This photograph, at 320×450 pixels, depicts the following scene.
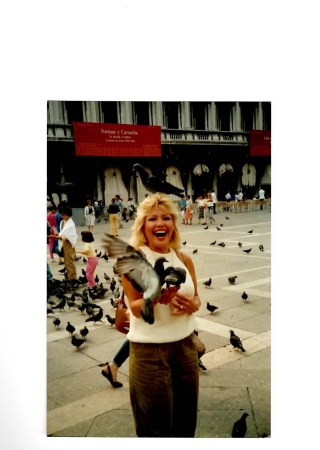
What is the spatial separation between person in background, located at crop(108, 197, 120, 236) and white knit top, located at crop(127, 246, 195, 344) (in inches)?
29.7

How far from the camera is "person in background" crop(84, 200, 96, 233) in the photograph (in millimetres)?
3493

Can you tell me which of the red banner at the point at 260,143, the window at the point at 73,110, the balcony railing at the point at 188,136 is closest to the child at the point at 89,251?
the balcony railing at the point at 188,136

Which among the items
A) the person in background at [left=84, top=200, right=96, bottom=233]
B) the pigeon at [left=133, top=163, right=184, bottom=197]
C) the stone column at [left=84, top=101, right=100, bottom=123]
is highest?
the stone column at [left=84, top=101, right=100, bottom=123]

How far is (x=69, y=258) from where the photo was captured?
3.85 m

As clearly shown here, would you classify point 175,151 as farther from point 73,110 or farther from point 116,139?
point 73,110

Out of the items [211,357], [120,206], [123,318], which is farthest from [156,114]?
[211,357]

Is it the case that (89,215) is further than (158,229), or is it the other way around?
(89,215)

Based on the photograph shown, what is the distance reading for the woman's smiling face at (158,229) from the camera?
8.50ft

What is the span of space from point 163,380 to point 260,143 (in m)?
2.17

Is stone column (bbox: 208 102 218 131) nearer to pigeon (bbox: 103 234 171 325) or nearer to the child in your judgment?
the child

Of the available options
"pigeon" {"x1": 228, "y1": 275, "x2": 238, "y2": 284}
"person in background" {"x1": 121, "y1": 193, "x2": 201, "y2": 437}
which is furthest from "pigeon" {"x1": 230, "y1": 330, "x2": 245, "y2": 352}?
"person in background" {"x1": 121, "y1": 193, "x2": 201, "y2": 437}

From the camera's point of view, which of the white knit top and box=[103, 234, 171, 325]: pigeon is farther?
box=[103, 234, 171, 325]: pigeon

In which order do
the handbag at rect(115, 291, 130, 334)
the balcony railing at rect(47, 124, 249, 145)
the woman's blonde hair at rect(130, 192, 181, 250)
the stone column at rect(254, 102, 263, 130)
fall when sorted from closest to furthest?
the woman's blonde hair at rect(130, 192, 181, 250) → the handbag at rect(115, 291, 130, 334) → the stone column at rect(254, 102, 263, 130) → the balcony railing at rect(47, 124, 249, 145)

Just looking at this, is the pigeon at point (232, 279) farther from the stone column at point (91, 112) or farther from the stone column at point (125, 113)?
the stone column at point (91, 112)
